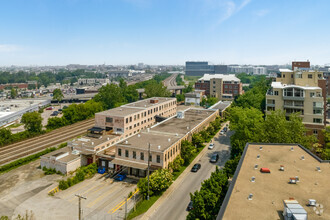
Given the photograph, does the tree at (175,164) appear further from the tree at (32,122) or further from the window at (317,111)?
the tree at (32,122)

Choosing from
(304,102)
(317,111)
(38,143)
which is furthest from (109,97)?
(317,111)

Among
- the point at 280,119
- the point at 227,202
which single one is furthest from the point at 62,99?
the point at 227,202

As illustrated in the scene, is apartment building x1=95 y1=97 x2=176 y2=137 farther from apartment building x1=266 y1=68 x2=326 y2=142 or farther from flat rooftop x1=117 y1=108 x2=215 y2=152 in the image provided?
apartment building x1=266 y1=68 x2=326 y2=142

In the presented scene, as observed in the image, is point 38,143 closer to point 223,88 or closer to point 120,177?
point 120,177

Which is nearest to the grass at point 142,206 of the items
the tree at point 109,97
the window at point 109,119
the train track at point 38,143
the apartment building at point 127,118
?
the apartment building at point 127,118

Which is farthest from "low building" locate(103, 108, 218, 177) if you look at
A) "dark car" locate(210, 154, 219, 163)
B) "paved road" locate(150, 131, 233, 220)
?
"dark car" locate(210, 154, 219, 163)

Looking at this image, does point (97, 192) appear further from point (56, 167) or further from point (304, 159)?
point (304, 159)
